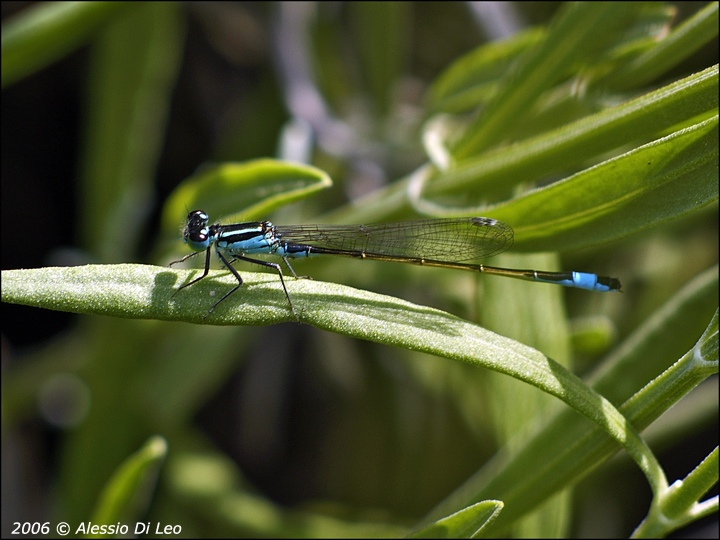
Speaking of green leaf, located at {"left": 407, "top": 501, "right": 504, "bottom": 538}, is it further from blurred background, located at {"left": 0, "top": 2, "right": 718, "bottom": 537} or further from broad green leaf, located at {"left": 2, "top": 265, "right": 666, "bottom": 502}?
blurred background, located at {"left": 0, "top": 2, "right": 718, "bottom": 537}

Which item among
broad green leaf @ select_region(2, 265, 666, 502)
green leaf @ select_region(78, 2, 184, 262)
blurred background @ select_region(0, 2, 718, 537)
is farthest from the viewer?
green leaf @ select_region(78, 2, 184, 262)

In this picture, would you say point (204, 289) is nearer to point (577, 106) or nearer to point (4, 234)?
point (577, 106)

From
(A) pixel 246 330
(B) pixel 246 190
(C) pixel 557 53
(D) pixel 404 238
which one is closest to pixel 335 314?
(B) pixel 246 190

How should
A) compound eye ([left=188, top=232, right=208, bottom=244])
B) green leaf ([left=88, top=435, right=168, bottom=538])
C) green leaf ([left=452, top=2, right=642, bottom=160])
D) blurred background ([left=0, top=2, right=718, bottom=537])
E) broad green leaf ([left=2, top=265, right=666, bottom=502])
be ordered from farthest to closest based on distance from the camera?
1. blurred background ([left=0, top=2, right=718, bottom=537])
2. compound eye ([left=188, top=232, right=208, bottom=244])
3. green leaf ([left=452, top=2, right=642, bottom=160])
4. green leaf ([left=88, top=435, right=168, bottom=538])
5. broad green leaf ([left=2, top=265, right=666, bottom=502])

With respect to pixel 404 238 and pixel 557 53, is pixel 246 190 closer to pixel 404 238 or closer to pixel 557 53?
pixel 404 238

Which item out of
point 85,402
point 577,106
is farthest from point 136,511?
point 577,106

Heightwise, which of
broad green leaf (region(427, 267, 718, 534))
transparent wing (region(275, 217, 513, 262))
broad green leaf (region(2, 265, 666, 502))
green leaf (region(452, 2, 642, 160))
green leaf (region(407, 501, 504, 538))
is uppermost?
green leaf (region(452, 2, 642, 160))

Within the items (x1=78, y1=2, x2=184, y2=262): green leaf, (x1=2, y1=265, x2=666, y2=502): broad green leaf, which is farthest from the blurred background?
(x1=2, y1=265, x2=666, y2=502): broad green leaf
